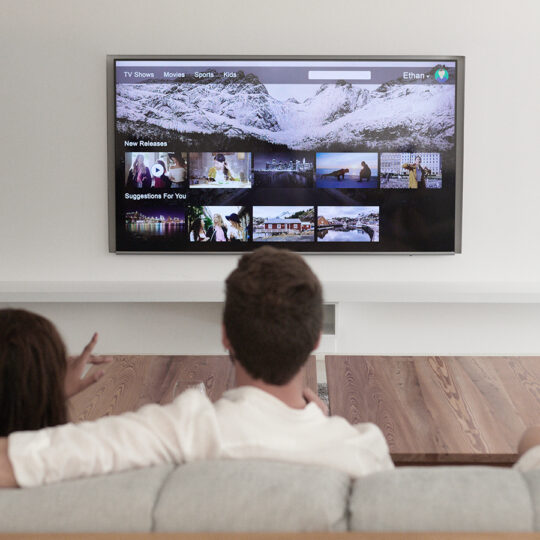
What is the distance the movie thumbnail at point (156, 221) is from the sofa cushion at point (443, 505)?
343 cm

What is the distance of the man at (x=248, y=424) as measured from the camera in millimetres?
1010

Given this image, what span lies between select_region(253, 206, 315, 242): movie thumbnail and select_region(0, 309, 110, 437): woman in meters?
3.08

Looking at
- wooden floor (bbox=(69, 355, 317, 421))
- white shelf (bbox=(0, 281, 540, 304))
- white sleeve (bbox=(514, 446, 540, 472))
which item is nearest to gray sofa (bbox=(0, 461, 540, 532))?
white sleeve (bbox=(514, 446, 540, 472))

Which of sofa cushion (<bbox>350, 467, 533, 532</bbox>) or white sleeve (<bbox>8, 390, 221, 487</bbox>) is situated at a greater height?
white sleeve (<bbox>8, 390, 221, 487</bbox>)

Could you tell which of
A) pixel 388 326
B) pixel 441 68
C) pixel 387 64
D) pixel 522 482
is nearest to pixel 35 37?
pixel 387 64

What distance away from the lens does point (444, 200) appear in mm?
4258

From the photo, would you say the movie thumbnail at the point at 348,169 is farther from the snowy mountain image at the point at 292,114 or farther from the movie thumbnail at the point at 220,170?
the movie thumbnail at the point at 220,170

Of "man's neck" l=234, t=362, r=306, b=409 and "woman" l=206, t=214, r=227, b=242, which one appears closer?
"man's neck" l=234, t=362, r=306, b=409

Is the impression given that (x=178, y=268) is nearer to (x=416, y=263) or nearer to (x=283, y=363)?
(x=416, y=263)

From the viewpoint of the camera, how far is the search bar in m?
4.19

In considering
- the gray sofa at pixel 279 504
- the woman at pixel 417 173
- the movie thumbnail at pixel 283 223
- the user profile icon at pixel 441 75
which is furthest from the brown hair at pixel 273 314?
the user profile icon at pixel 441 75

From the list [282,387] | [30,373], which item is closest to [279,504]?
[282,387]

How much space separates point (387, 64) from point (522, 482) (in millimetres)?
3543

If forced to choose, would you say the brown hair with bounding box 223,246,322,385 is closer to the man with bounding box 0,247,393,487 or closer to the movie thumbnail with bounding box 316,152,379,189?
the man with bounding box 0,247,393,487
